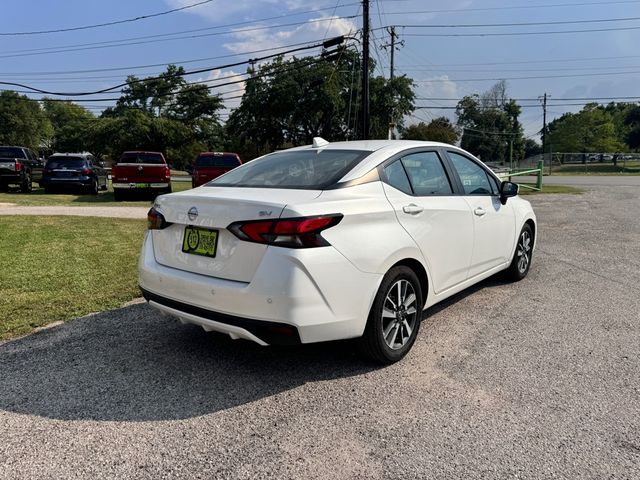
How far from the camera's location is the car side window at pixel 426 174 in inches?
161

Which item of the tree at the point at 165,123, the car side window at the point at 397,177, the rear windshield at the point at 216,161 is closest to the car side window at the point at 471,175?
the car side window at the point at 397,177

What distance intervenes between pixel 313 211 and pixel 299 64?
147 feet

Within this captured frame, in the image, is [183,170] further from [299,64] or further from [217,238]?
[217,238]

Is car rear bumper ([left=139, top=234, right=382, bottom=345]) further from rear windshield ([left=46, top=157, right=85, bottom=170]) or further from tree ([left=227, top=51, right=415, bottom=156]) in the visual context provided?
tree ([left=227, top=51, right=415, bottom=156])

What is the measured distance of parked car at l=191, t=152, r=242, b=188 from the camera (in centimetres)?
1697

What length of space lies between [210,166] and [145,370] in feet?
46.8

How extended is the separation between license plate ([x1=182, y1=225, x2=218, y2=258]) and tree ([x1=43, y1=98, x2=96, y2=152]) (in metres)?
58.3

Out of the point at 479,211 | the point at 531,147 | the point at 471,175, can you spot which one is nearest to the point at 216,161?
the point at 471,175

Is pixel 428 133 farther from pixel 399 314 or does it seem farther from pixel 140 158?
pixel 399 314

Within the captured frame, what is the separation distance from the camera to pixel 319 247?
3.08 metres

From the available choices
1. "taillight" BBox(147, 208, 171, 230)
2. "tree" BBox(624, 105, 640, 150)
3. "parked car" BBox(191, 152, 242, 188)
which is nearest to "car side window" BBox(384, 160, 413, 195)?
"taillight" BBox(147, 208, 171, 230)

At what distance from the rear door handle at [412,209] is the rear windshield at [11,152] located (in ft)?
69.8

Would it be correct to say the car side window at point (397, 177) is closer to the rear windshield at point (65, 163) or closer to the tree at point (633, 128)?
the rear windshield at point (65, 163)

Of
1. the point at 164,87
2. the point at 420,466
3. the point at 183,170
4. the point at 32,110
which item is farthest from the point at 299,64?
the point at 32,110
